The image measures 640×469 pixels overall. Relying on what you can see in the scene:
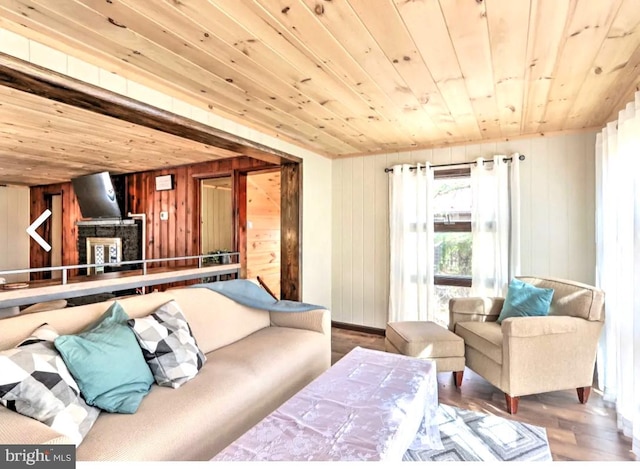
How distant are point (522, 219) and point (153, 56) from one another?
355cm

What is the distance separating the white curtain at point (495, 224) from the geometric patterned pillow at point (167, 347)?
2900 mm

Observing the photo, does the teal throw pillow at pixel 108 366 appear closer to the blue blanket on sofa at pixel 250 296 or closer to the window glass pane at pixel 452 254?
the blue blanket on sofa at pixel 250 296

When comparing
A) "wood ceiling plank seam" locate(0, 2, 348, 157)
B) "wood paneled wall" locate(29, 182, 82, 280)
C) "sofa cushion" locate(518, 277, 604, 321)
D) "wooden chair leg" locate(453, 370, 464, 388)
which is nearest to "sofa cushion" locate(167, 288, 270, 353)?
"wood ceiling plank seam" locate(0, 2, 348, 157)

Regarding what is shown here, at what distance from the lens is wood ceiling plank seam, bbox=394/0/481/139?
1.51m

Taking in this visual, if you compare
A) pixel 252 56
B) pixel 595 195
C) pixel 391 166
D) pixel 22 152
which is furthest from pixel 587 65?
pixel 22 152

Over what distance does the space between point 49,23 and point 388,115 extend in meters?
2.28

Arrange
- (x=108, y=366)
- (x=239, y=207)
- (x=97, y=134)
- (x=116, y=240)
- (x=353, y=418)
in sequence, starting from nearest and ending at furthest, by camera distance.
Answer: (x=353, y=418) < (x=108, y=366) < (x=97, y=134) < (x=239, y=207) < (x=116, y=240)

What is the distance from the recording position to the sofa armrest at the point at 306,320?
2729mm

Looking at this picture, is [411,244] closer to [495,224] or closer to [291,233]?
[495,224]

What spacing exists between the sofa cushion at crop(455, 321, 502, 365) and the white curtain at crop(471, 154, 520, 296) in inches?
28.3

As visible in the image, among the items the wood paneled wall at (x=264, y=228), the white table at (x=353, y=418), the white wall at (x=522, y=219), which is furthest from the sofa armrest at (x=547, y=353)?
the wood paneled wall at (x=264, y=228)

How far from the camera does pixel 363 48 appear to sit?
71.7 inches

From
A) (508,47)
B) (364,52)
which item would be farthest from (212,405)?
(508,47)

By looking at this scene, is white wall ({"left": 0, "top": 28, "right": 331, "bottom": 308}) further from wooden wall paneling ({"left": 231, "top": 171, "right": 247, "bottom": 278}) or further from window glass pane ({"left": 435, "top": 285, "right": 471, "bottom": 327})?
window glass pane ({"left": 435, "top": 285, "right": 471, "bottom": 327})
